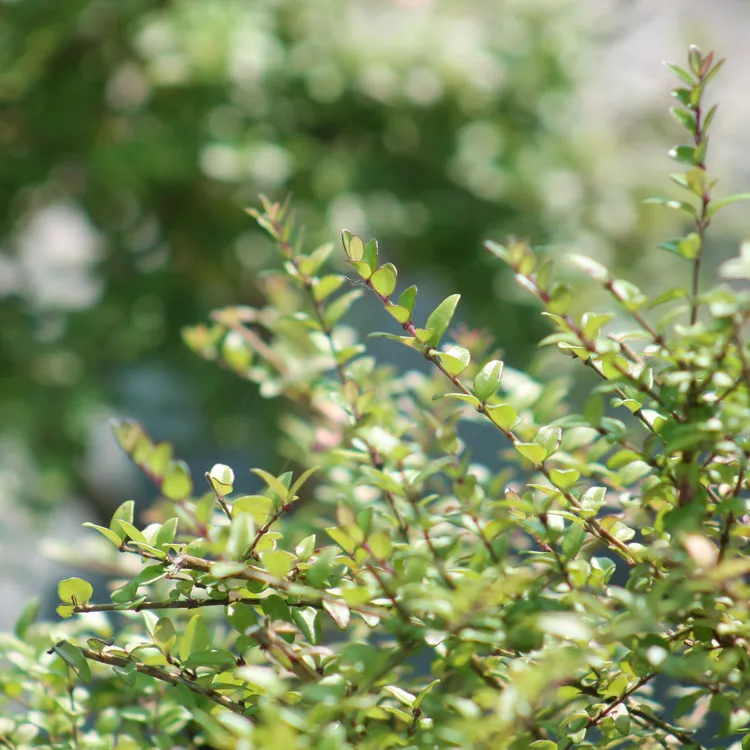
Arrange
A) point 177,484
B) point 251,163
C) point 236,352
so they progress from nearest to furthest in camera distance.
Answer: point 177,484, point 236,352, point 251,163

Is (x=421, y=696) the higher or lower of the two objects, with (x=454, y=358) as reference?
lower

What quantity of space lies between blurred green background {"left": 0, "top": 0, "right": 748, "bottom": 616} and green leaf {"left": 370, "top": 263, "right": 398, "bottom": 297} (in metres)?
1.40

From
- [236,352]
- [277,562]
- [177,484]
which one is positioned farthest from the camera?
[236,352]

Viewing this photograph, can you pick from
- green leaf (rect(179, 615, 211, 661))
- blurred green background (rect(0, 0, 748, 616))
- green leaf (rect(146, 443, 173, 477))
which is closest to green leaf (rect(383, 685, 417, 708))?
green leaf (rect(179, 615, 211, 661))

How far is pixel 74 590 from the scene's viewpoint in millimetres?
440

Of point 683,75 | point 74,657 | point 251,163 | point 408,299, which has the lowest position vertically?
point 74,657

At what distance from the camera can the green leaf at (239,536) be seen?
0.41 meters

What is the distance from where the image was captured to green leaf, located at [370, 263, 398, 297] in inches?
18.6

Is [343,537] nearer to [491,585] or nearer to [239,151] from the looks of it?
[491,585]

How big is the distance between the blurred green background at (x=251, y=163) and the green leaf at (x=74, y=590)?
1.47 metres

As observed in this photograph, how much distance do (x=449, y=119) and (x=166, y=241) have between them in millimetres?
829

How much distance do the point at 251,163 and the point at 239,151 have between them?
4 cm

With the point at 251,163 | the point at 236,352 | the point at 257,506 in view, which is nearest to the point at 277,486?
the point at 257,506

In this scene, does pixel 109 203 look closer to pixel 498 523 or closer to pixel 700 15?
pixel 498 523
